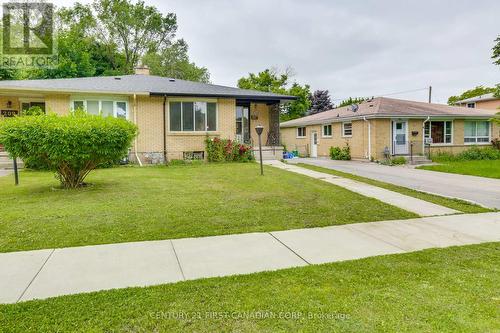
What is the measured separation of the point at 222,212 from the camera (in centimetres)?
678

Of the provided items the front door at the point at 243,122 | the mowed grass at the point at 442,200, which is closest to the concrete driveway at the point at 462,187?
the mowed grass at the point at 442,200

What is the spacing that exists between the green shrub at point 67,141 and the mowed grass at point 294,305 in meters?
6.42

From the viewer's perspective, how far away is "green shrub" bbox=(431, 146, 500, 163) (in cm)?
2088

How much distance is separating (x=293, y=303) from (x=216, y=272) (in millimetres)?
1097

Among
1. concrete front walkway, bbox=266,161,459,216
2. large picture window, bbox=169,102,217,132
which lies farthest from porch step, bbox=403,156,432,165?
large picture window, bbox=169,102,217,132

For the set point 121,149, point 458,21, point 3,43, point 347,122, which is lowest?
point 121,149

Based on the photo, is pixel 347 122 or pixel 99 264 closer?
pixel 99 264

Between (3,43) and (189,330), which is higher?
(3,43)

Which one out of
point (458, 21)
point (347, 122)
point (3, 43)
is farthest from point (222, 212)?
point (3, 43)

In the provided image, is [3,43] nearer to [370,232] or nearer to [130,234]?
[130,234]

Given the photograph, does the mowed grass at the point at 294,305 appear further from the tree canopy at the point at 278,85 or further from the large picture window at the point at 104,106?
the tree canopy at the point at 278,85

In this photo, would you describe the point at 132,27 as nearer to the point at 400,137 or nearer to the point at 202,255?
the point at 400,137

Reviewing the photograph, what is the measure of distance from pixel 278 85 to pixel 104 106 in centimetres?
2452

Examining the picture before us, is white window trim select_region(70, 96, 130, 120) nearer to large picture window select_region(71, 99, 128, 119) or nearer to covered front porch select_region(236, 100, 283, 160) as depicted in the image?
large picture window select_region(71, 99, 128, 119)
